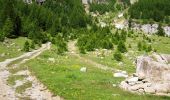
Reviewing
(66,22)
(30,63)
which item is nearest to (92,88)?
(30,63)

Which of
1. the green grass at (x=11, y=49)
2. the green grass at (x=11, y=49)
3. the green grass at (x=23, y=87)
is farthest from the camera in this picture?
the green grass at (x=11, y=49)

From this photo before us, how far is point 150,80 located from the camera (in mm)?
42500

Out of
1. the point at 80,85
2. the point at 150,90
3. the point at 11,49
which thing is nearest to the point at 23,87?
the point at 80,85

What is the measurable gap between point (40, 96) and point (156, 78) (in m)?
13.0

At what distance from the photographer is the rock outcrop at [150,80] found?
131ft

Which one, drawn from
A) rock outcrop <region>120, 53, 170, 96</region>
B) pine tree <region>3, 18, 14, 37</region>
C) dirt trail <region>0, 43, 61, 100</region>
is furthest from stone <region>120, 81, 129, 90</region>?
pine tree <region>3, 18, 14, 37</region>

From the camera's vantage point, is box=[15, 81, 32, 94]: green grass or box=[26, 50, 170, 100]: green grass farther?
box=[15, 81, 32, 94]: green grass

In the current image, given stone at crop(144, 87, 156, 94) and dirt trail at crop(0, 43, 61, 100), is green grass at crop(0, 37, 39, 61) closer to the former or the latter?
dirt trail at crop(0, 43, 61, 100)

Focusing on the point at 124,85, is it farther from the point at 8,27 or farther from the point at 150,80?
the point at 8,27

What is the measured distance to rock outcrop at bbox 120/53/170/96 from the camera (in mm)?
39844

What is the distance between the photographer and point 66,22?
594ft

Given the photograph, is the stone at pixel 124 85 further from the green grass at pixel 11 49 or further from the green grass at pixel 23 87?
the green grass at pixel 11 49

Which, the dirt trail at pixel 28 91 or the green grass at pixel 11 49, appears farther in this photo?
the green grass at pixel 11 49

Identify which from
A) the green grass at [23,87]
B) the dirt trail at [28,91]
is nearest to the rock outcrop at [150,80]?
the dirt trail at [28,91]
